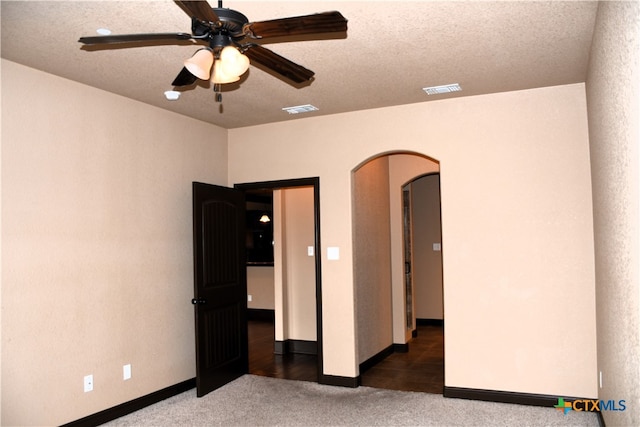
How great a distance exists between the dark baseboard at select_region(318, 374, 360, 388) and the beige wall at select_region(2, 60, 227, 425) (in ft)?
4.39

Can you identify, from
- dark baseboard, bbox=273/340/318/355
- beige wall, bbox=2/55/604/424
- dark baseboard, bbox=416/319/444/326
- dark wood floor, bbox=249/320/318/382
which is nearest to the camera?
beige wall, bbox=2/55/604/424

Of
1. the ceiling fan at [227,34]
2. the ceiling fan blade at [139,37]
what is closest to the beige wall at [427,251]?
the ceiling fan at [227,34]

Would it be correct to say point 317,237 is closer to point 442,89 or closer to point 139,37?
point 442,89

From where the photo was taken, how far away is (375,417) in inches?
165

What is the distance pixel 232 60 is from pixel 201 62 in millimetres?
171

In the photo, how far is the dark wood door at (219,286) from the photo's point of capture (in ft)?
16.0

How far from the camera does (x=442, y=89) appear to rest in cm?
450

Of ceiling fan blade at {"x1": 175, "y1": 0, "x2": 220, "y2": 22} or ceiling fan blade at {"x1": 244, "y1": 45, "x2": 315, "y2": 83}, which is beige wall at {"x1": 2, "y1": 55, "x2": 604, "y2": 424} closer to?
ceiling fan blade at {"x1": 244, "y1": 45, "x2": 315, "y2": 83}

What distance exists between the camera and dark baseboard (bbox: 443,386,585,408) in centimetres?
433

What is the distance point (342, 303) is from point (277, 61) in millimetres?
3107

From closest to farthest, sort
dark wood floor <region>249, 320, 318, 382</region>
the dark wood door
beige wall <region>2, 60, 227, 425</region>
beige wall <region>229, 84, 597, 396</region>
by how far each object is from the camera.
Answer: beige wall <region>2, 60, 227, 425</region>, beige wall <region>229, 84, 597, 396</region>, the dark wood door, dark wood floor <region>249, 320, 318, 382</region>

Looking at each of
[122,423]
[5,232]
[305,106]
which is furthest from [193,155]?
[122,423]

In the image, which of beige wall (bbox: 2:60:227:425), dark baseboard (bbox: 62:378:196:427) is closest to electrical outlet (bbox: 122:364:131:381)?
beige wall (bbox: 2:60:227:425)

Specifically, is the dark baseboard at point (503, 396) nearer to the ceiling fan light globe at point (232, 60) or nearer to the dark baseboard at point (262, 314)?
the ceiling fan light globe at point (232, 60)
